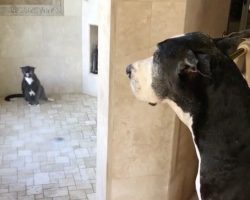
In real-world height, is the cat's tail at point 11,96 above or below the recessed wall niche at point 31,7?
below

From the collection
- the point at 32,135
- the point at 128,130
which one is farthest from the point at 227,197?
the point at 32,135

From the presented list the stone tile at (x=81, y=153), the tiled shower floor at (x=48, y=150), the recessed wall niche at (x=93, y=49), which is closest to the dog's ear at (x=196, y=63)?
the tiled shower floor at (x=48, y=150)

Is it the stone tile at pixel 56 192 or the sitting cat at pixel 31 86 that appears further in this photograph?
the sitting cat at pixel 31 86

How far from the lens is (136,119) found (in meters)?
1.81

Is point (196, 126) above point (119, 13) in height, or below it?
below

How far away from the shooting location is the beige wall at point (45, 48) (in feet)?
12.7

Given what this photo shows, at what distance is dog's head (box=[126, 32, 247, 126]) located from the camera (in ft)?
3.49

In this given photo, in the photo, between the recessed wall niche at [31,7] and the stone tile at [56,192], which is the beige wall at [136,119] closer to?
the stone tile at [56,192]

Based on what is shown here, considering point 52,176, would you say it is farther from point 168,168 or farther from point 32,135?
point 168,168

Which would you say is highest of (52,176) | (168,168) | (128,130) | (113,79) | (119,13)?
(119,13)

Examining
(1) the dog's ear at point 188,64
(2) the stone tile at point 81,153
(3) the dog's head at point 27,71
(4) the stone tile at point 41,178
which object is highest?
(1) the dog's ear at point 188,64

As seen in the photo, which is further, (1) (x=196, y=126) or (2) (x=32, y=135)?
(2) (x=32, y=135)

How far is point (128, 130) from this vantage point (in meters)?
1.83

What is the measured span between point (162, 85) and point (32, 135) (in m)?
2.23
